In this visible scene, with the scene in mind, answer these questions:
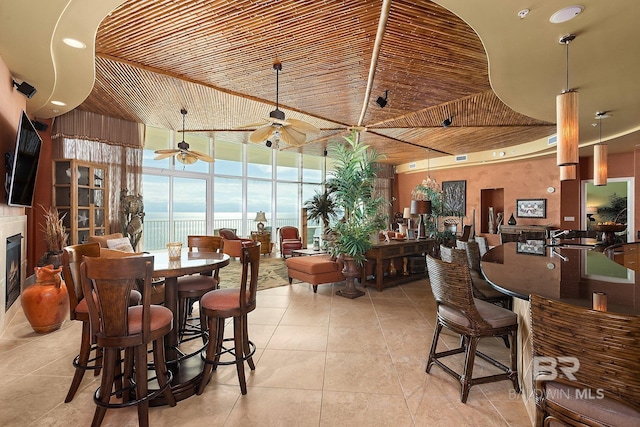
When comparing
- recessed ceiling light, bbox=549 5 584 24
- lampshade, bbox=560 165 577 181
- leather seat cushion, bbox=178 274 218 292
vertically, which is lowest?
leather seat cushion, bbox=178 274 218 292

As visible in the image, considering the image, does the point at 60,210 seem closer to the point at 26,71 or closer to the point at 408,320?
the point at 26,71

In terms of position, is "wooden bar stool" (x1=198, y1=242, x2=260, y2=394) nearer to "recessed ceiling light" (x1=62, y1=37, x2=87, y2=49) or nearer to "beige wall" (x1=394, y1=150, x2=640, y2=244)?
"recessed ceiling light" (x1=62, y1=37, x2=87, y2=49)

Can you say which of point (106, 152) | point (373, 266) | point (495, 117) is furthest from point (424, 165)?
point (106, 152)

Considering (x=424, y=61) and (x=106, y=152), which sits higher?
(x=424, y=61)

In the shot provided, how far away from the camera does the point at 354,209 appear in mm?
4602

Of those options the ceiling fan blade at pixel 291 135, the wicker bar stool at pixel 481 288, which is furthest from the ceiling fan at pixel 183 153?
the wicker bar stool at pixel 481 288

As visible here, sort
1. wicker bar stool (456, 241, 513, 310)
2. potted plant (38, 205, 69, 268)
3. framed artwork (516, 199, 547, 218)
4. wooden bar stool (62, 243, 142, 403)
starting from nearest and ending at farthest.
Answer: wooden bar stool (62, 243, 142, 403), wicker bar stool (456, 241, 513, 310), potted plant (38, 205, 69, 268), framed artwork (516, 199, 547, 218)

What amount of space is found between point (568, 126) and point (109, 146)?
6862 millimetres

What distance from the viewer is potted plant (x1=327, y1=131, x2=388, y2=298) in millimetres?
4539

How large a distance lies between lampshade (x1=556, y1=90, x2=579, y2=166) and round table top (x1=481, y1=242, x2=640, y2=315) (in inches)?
33.7

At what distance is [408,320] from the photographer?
357 centimetres

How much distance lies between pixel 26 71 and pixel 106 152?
2.82 meters

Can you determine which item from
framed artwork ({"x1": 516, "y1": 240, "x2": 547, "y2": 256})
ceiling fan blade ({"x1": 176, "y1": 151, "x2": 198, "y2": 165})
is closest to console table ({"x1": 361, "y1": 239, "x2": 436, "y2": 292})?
framed artwork ({"x1": 516, "y1": 240, "x2": 547, "y2": 256})

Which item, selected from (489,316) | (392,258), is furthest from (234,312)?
(392,258)
